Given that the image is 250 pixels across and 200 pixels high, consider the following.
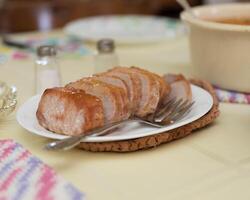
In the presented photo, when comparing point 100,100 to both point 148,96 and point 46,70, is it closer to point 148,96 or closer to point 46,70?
point 148,96

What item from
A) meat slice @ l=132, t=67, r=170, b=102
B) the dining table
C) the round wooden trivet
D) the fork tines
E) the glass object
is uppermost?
meat slice @ l=132, t=67, r=170, b=102

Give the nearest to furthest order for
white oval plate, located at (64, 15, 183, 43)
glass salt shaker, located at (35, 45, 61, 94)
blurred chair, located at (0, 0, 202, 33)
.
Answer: glass salt shaker, located at (35, 45, 61, 94), white oval plate, located at (64, 15, 183, 43), blurred chair, located at (0, 0, 202, 33)

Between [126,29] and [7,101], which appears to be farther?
[126,29]

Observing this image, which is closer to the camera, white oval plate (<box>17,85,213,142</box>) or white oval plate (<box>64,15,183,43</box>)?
white oval plate (<box>17,85,213,142</box>)

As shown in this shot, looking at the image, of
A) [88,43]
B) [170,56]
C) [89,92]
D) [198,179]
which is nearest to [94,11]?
[88,43]

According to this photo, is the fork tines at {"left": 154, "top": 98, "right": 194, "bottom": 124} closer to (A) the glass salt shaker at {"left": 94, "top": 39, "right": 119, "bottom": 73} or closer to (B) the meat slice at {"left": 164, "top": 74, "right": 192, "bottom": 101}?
(B) the meat slice at {"left": 164, "top": 74, "right": 192, "bottom": 101}

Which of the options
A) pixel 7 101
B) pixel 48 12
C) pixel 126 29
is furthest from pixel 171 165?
pixel 48 12

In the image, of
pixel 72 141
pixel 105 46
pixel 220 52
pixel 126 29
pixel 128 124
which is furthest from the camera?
pixel 126 29

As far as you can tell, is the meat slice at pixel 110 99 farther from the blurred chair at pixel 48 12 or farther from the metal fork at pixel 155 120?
the blurred chair at pixel 48 12

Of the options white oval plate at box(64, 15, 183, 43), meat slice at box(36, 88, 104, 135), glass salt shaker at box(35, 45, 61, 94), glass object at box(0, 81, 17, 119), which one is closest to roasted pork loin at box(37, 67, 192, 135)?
meat slice at box(36, 88, 104, 135)

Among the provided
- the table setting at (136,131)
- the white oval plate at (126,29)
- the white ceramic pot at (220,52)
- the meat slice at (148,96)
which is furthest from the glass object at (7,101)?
the white oval plate at (126,29)
